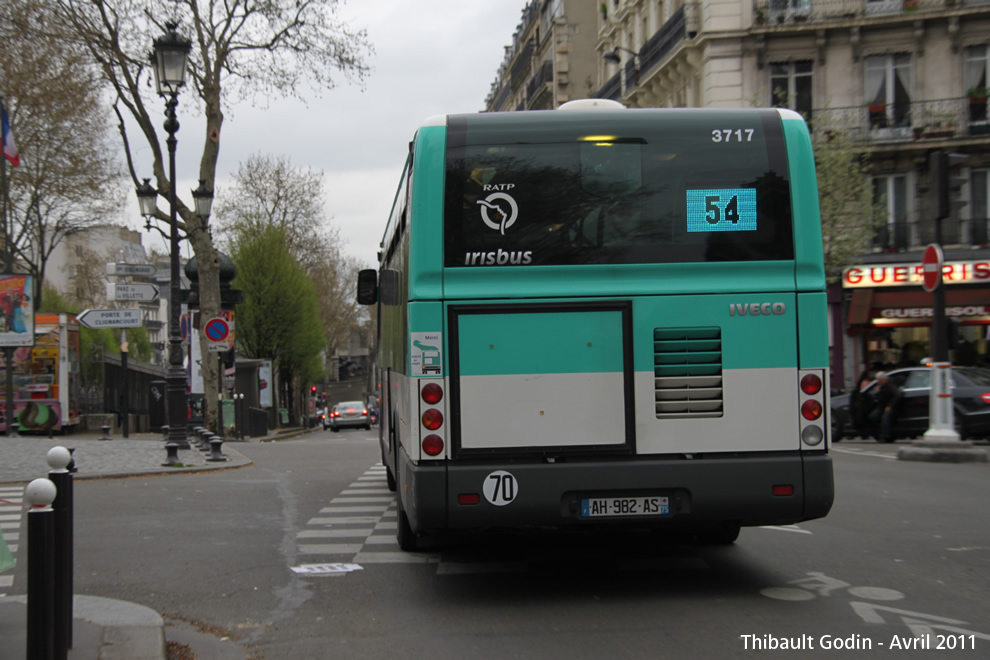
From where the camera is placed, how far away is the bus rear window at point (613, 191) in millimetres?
6625

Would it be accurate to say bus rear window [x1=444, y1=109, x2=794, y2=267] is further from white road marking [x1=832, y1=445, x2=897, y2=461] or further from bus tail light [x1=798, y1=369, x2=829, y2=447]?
white road marking [x1=832, y1=445, x2=897, y2=461]

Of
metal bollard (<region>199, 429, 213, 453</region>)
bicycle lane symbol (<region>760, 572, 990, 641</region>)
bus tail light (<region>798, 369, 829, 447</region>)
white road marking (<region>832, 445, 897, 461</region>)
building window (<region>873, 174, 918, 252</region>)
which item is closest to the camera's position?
bicycle lane symbol (<region>760, 572, 990, 641</region>)

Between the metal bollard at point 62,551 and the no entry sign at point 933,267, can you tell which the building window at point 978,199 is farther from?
the metal bollard at point 62,551

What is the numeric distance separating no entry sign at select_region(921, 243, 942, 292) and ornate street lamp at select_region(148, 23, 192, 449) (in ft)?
43.0

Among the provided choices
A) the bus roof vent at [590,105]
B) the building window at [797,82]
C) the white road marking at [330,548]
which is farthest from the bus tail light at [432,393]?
the building window at [797,82]

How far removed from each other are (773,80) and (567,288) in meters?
30.4

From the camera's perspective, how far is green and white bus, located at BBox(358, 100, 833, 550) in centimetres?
646

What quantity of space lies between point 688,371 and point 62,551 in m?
3.69

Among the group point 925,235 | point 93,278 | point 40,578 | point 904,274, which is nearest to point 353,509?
point 40,578

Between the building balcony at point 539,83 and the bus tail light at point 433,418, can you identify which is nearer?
the bus tail light at point 433,418

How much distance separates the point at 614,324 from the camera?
21.5 feet

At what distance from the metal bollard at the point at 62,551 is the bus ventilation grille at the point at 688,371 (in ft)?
11.2

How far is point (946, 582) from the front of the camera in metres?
7.04

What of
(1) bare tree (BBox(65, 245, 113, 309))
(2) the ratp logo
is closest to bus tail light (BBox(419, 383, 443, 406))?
(2) the ratp logo
